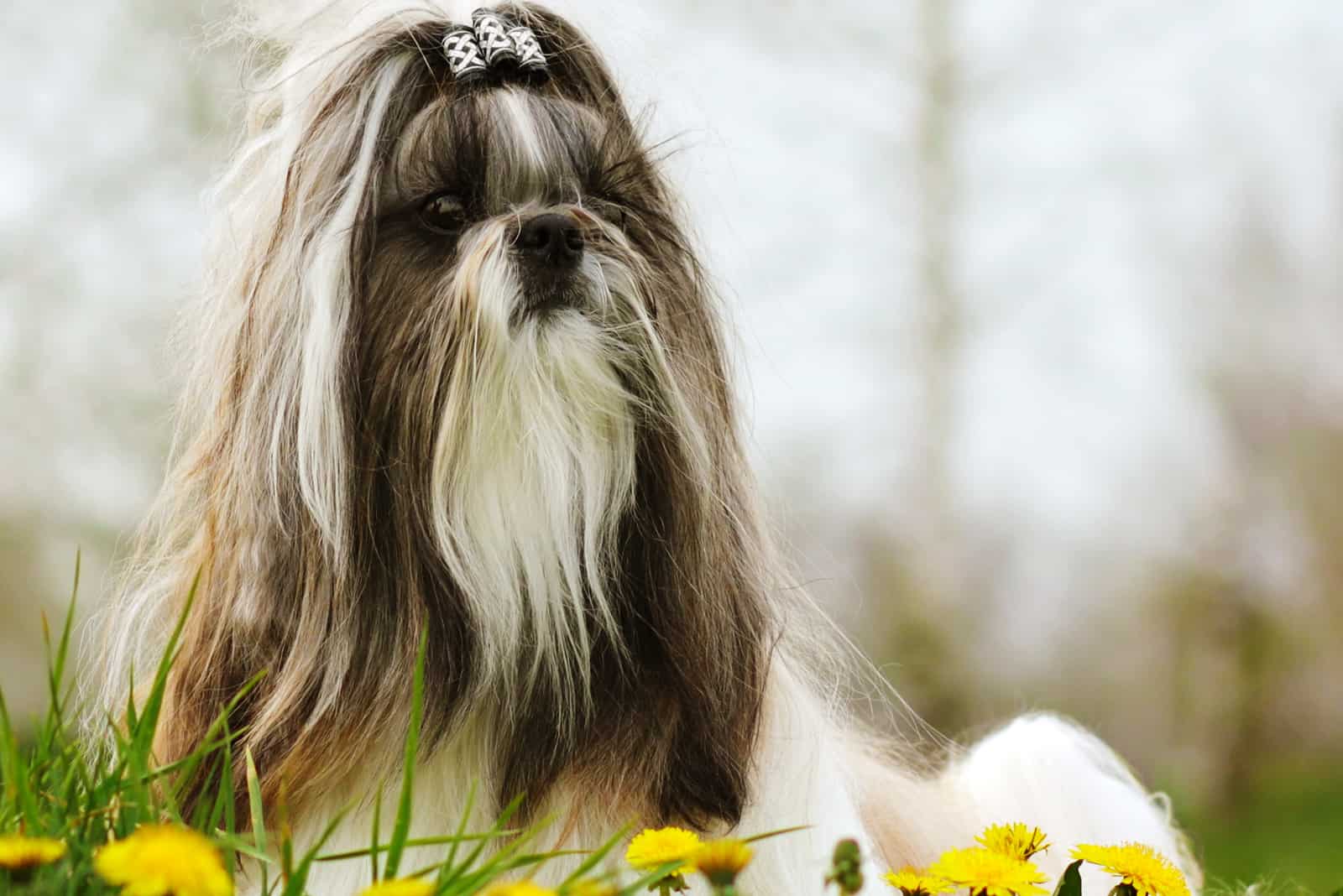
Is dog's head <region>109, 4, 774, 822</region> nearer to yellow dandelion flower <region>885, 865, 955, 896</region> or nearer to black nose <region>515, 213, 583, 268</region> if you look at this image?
black nose <region>515, 213, 583, 268</region>

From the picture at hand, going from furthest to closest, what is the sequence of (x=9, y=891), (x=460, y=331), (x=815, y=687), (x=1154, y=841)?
(x=1154, y=841)
(x=815, y=687)
(x=460, y=331)
(x=9, y=891)

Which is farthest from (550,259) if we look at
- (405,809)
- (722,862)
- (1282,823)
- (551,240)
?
(1282,823)

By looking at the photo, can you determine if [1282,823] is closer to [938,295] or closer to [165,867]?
[938,295]

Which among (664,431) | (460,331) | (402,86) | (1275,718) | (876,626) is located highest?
(402,86)

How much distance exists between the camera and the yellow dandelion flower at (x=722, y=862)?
3.76 feet

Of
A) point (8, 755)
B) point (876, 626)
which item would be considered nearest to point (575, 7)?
point (8, 755)

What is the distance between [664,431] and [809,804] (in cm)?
59

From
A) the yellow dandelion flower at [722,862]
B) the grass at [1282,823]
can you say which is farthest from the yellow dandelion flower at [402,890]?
the grass at [1282,823]

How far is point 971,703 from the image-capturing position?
6754 mm

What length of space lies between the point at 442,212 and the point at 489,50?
9.7 inches

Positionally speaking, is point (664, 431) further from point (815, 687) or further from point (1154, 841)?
point (1154, 841)

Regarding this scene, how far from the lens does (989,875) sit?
1.33 m

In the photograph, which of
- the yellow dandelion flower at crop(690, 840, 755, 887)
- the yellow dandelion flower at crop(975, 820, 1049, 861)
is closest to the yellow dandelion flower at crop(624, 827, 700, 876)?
the yellow dandelion flower at crop(690, 840, 755, 887)

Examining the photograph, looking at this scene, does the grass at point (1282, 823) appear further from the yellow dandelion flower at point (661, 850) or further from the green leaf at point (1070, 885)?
the yellow dandelion flower at point (661, 850)
